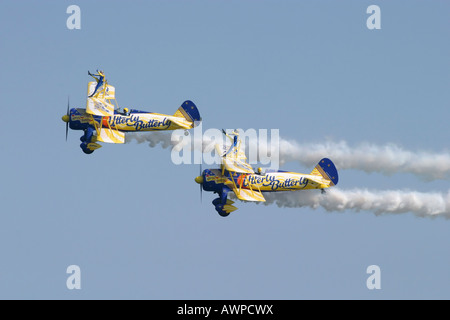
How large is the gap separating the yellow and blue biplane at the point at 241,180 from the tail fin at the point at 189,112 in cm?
422

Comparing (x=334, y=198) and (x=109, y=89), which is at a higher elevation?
(x=109, y=89)

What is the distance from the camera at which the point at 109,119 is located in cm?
9744

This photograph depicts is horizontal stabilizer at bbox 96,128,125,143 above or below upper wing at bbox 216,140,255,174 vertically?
above

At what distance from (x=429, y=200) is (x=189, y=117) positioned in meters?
16.6

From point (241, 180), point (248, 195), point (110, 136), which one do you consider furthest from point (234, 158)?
point (110, 136)

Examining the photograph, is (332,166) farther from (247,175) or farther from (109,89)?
(109,89)

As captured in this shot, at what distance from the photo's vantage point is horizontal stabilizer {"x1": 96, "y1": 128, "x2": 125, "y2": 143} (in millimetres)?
96625

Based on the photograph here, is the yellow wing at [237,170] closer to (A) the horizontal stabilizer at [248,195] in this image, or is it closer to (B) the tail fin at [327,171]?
(A) the horizontal stabilizer at [248,195]

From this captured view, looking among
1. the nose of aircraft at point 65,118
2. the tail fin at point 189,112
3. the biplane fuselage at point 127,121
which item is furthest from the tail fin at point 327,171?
the nose of aircraft at point 65,118

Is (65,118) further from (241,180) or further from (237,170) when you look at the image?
(241,180)

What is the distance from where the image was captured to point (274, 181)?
95.0 metres

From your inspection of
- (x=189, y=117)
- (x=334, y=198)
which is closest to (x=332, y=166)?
(x=334, y=198)

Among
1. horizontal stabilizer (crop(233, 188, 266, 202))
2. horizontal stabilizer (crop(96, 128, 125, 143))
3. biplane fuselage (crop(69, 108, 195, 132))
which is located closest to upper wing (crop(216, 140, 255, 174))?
horizontal stabilizer (crop(233, 188, 266, 202))

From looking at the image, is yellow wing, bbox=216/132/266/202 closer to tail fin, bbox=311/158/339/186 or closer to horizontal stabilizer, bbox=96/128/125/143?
tail fin, bbox=311/158/339/186
